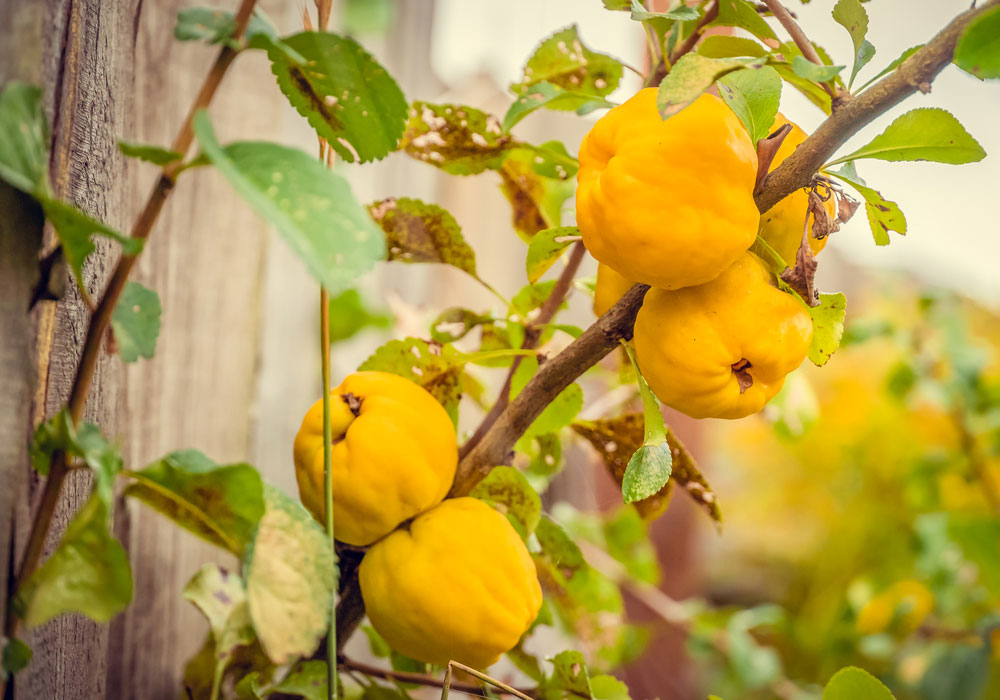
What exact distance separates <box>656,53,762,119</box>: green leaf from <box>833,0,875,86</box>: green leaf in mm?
74

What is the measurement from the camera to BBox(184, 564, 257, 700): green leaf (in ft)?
1.18

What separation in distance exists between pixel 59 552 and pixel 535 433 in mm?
264

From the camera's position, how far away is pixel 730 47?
36 centimetres

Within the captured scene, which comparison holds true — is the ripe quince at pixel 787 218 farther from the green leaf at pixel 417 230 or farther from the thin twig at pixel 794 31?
the green leaf at pixel 417 230

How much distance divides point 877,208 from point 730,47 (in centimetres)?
12

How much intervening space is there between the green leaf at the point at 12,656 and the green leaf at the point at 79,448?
0.18ft

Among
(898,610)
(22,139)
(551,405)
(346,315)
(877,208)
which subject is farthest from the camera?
(898,610)

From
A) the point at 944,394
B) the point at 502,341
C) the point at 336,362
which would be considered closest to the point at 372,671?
the point at 502,341

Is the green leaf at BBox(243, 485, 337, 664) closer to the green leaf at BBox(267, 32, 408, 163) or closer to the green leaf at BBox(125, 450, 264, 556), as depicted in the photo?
the green leaf at BBox(125, 450, 264, 556)

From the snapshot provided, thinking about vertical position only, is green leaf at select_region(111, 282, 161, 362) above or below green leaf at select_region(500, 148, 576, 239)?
below

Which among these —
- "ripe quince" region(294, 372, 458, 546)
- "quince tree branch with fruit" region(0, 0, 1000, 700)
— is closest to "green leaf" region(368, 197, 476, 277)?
"quince tree branch with fruit" region(0, 0, 1000, 700)

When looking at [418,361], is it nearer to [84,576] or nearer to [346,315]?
[84,576]

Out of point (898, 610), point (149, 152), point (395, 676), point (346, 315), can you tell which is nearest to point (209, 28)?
point (149, 152)

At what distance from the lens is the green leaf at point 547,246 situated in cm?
36
